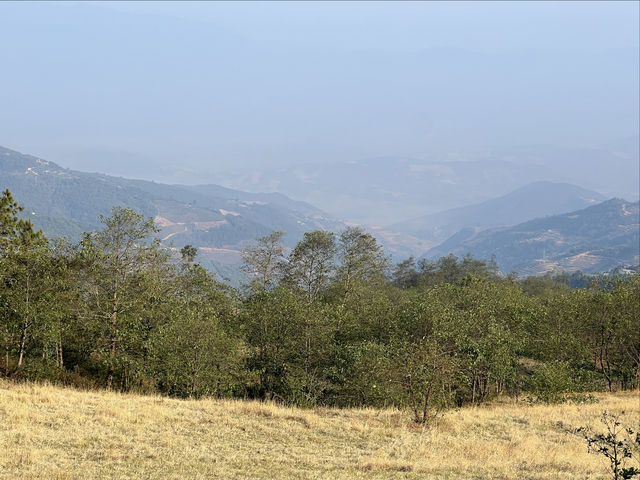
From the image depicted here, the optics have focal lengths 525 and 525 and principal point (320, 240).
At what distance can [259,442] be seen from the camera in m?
22.0

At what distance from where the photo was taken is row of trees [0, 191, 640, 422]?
110 ft

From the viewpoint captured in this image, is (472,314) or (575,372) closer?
(472,314)

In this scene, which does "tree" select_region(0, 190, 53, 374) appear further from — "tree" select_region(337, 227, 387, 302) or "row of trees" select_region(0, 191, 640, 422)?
"tree" select_region(337, 227, 387, 302)

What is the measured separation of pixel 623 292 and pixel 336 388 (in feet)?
88.0

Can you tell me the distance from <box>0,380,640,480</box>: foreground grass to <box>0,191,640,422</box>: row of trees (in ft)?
12.6

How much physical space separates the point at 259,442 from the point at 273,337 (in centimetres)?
1759

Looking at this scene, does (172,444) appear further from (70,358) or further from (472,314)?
(70,358)

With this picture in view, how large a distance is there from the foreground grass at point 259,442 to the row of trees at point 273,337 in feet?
12.6

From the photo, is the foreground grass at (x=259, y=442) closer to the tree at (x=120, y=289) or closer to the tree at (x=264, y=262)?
the tree at (x=120, y=289)

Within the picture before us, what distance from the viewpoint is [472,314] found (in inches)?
1468

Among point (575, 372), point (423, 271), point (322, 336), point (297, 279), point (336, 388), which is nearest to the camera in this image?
point (336, 388)

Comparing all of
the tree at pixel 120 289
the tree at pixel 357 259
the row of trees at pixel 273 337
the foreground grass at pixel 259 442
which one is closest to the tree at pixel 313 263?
the tree at pixel 357 259

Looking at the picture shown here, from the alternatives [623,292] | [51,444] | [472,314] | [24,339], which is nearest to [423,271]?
[623,292]

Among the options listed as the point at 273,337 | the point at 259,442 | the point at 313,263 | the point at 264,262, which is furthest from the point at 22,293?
the point at 264,262
